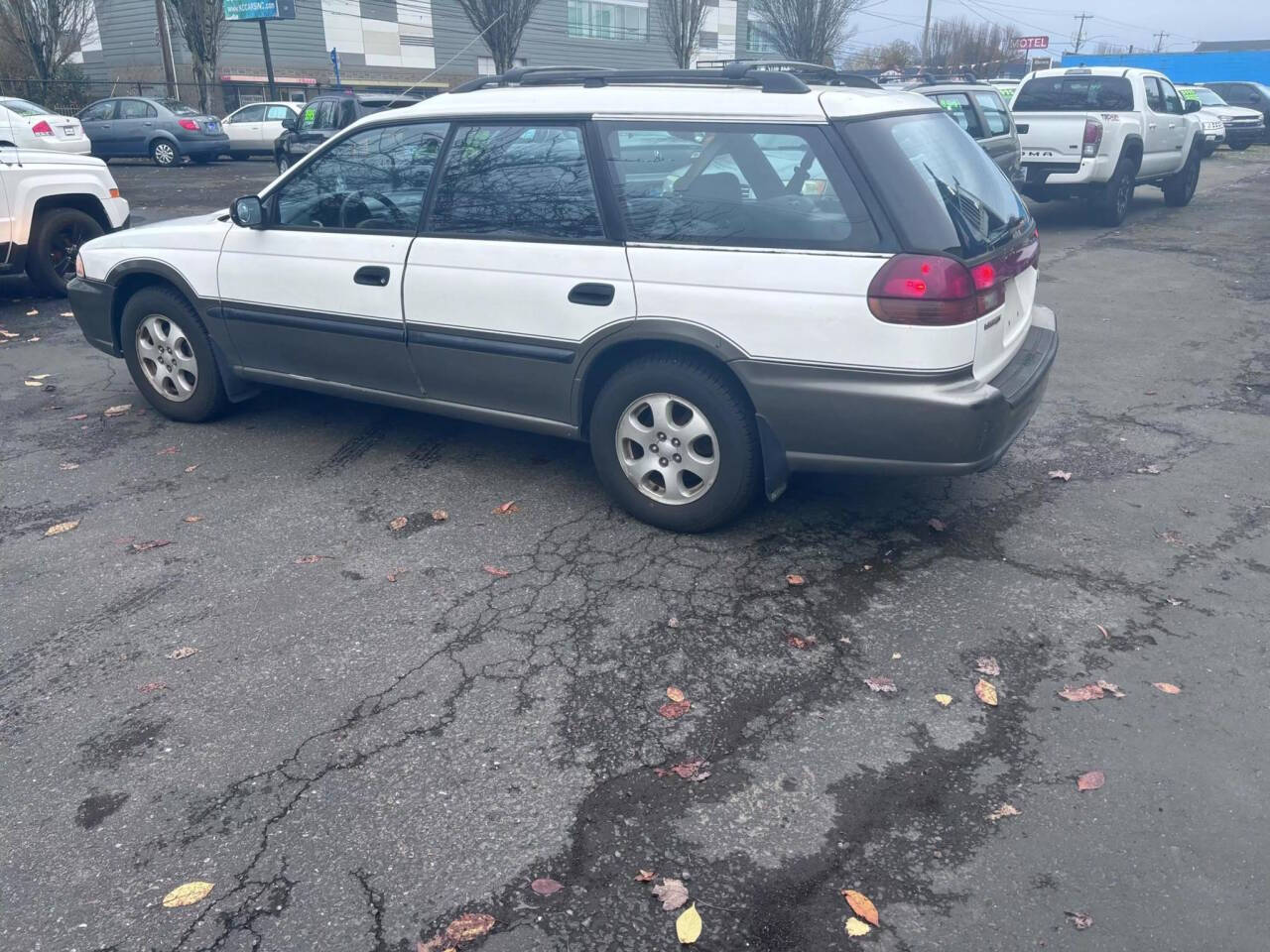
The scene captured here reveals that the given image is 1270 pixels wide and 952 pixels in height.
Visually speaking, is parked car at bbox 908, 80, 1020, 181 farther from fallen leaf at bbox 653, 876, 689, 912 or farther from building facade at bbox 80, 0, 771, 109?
building facade at bbox 80, 0, 771, 109

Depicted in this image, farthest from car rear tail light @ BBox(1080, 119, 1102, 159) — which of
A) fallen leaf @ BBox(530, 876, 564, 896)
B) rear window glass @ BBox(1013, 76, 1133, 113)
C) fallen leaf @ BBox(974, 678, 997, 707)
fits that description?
fallen leaf @ BBox(530, 876, 564, 896)

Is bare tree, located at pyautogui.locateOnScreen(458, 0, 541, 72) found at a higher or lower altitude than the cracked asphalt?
higher

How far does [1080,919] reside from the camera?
260 cm

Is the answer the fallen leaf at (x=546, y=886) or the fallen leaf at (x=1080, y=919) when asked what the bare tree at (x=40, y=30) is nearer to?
the fallen leaf at (x=546, y=886)

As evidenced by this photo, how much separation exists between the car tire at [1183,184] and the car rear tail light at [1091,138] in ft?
10.9

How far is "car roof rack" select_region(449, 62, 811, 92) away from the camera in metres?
4.32

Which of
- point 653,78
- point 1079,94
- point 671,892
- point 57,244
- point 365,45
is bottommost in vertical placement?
point 671,892

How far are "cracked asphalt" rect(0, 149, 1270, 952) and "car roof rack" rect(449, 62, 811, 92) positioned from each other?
1878 mm

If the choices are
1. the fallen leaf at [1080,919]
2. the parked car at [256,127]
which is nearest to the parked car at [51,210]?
the fallen leaf at [1080,919]

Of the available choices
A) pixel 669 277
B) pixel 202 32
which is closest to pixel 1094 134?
pixel 669 277

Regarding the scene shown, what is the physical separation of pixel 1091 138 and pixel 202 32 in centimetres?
3001

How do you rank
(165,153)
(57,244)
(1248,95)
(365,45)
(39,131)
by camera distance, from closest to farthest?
(57,244), (39,131), (165,153), (1248,95), (365,45)

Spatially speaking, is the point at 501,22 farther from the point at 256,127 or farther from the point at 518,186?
the point at 518,186

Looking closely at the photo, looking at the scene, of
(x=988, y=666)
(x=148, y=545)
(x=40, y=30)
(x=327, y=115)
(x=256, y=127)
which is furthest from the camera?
(x=40, y=30)
